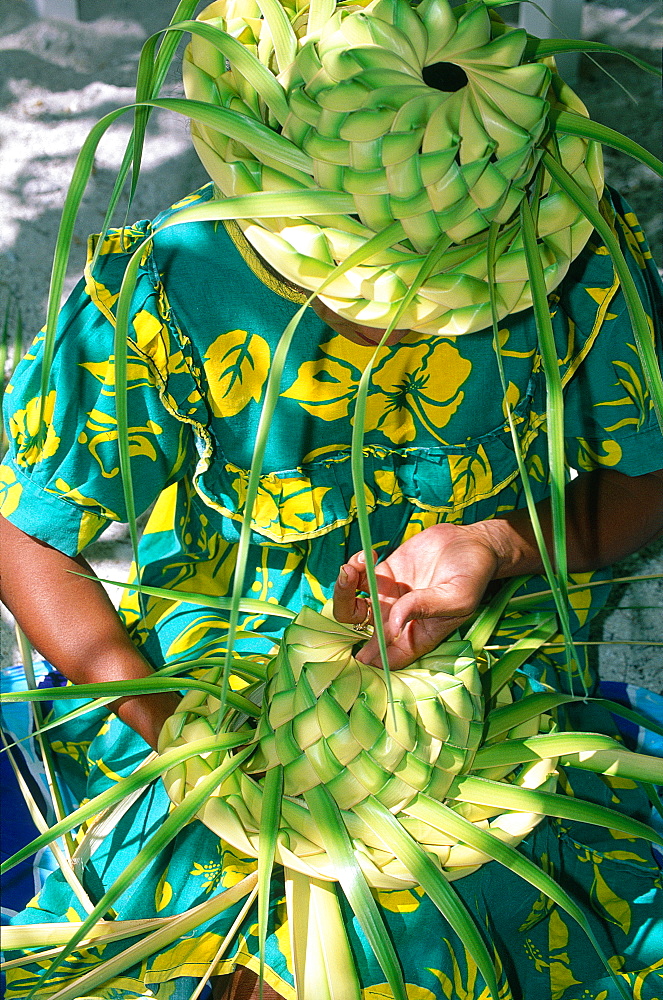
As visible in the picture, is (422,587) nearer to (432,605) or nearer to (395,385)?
(432,605)

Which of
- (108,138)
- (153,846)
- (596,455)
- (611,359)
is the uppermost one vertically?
(108,138)

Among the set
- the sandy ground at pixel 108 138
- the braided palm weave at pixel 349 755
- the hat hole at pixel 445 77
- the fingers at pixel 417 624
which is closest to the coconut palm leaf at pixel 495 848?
the braided palm weave at pixel 349 755

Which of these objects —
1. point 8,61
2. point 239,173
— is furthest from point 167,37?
point 8,61

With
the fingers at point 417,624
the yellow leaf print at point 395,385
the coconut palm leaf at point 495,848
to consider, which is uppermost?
the yellow leaf print at point 395,385

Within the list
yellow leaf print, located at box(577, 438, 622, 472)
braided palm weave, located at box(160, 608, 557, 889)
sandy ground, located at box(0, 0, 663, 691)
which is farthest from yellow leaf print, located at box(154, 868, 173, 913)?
sandy ground, located at box(0, 0, 663, 691)

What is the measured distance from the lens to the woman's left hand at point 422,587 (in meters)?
0.86

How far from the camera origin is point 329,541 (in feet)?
3.32

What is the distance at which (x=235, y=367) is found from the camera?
904mm

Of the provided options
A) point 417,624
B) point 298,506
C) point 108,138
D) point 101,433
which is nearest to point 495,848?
point 417,624

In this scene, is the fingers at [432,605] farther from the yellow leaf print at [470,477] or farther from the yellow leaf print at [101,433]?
the yellow leaf print at [101,433]

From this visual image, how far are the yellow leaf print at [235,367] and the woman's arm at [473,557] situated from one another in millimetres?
184

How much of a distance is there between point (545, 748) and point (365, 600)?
0.20 meters

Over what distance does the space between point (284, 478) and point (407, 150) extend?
41cm

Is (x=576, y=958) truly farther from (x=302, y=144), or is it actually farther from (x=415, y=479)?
(x=302, y=144)
